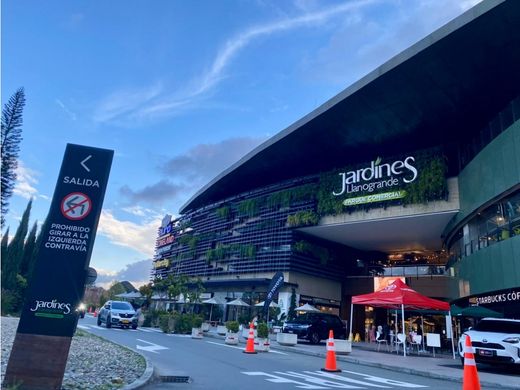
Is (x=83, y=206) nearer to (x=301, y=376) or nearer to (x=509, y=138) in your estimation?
(x=301, y=376)

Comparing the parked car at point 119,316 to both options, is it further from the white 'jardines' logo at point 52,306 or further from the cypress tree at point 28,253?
the white 'jardines' logo at point 52,306

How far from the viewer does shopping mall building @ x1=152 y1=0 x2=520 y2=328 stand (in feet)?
62.8

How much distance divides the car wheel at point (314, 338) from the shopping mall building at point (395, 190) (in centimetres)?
858

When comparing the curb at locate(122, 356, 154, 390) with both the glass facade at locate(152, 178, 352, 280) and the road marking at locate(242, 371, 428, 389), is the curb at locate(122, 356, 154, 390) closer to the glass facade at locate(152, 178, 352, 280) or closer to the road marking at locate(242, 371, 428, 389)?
the road marking at locate(242, 371, 428, 389)

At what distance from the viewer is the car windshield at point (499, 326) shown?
13.7 meters

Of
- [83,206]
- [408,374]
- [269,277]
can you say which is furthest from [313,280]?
[83,206]

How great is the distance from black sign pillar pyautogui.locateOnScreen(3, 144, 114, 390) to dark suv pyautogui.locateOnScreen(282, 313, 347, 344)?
17.7m

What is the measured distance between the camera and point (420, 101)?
23.5m

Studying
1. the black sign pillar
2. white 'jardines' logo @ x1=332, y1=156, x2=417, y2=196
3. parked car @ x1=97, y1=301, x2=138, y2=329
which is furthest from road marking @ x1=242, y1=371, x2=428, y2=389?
white 'jardines' logo @ x1=332, y1=156, x2=417, y2=196

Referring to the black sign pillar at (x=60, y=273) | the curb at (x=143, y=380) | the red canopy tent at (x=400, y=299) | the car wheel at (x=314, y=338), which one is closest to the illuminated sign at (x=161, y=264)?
the car wheel at (x=314, y=338)

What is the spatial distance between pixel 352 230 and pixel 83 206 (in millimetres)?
27304

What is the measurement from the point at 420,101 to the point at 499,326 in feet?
44.2

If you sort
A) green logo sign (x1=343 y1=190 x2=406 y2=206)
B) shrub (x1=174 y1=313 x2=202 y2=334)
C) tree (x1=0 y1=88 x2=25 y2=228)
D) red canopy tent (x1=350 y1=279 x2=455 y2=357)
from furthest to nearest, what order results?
green logo sign (x1=343 y1=190 x2=406 y2=206) < shrub (x1=174 y1=313 x2=202 y2=334) < red canopy tent (x1=350 y1=279 x2=455 y2=357) < tree (x1=0 y1=88 x2=25 y2=228)

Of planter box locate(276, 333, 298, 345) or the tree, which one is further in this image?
planter box locate(276, 333, 298, 345)
